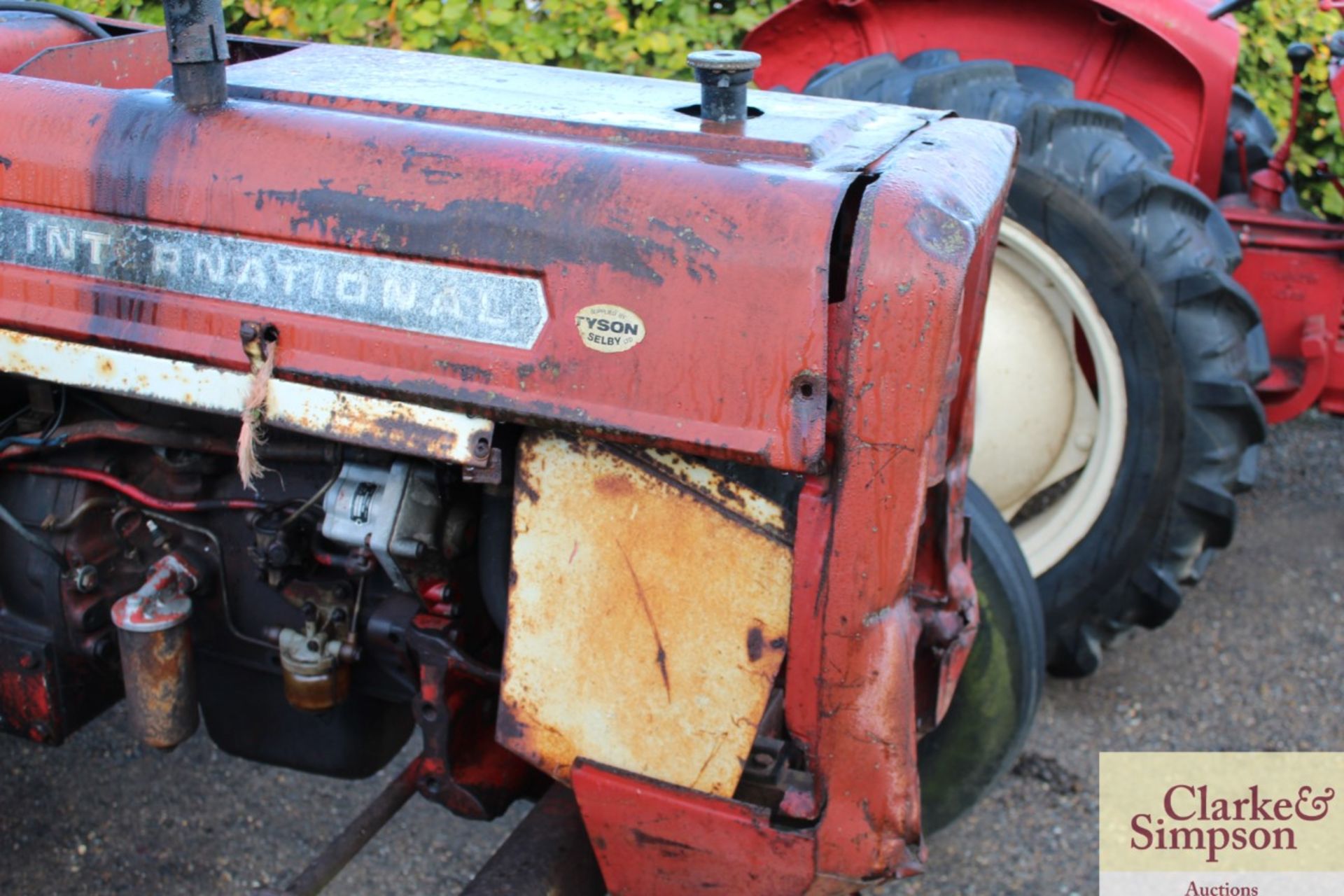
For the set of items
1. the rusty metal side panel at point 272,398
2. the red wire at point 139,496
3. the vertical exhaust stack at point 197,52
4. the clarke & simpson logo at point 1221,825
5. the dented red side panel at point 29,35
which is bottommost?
the clarke & simpson logo at point 1221,825

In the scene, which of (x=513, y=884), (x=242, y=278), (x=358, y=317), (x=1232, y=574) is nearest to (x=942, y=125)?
(x=358, y=317)

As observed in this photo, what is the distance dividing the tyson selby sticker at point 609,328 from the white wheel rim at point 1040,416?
5.84ft

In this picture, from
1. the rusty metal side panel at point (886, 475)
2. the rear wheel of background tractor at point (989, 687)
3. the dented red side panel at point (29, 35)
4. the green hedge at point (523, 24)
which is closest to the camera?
the rusty metal side panel at point (886, 475)

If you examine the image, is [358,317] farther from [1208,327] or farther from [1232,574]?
[1232,574]

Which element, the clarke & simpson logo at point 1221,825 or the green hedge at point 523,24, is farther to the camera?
the green hedge at point 523,24

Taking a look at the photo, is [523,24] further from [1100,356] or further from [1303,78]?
[1303,78]

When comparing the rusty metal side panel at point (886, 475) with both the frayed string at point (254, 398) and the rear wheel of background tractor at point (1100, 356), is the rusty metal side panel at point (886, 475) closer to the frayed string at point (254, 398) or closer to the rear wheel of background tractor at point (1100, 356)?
the frayed string at point (254, 398)

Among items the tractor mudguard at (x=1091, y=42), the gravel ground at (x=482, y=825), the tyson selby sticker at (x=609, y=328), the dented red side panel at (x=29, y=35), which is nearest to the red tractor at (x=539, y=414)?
the tyson selby sticker at (x=609, y=328)

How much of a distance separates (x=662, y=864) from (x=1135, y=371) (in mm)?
1848

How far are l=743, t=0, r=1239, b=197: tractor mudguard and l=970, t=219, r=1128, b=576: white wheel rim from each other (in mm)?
722

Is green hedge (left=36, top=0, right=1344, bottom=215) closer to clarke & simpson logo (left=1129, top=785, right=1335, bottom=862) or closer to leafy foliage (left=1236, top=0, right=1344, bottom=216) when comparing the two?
leafy foliage (left=1236, top=0, right=1344, bottom=216)

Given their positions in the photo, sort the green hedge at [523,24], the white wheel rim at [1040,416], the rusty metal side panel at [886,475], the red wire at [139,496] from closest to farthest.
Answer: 1. the rusty metal side panel at [886,475]
2. the red wire at [139,496]
3. the white wheel rim at [1040,416]
4. the green hedge at [523,24]

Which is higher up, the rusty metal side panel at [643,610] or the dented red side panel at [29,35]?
the dented red side panel at [29,35]

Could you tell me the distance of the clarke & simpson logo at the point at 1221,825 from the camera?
2781 millimetres
